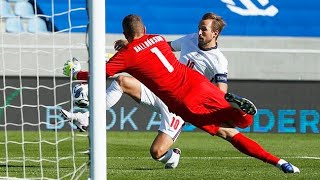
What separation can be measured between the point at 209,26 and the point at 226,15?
33.4 ft

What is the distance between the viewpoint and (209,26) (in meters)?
9.61

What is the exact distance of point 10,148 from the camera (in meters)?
12.6

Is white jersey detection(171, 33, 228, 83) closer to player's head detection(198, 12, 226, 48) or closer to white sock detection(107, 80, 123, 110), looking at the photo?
player's head detection(198, 12, 226, 48)

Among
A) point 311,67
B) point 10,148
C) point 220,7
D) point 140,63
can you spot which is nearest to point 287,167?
point 140,63

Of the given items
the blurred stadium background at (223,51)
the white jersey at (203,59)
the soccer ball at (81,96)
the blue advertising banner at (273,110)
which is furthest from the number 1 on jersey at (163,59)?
the blue advertising banner at (273,110)

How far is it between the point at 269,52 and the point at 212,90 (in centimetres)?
995

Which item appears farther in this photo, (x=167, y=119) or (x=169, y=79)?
(x=167, y=119)

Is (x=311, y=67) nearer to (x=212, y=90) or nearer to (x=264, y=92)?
(x=264, y=92)

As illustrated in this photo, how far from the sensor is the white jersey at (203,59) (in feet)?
32.7

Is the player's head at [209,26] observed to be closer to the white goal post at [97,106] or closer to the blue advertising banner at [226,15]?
the white goal post at [97,106]

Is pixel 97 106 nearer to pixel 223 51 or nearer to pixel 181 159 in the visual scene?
pixel 181 159

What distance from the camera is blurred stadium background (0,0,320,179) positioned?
1605 cm

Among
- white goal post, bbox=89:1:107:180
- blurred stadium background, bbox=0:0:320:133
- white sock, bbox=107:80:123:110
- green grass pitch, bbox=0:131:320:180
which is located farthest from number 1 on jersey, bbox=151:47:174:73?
blurred stadium background, bbox=0:0:320:133

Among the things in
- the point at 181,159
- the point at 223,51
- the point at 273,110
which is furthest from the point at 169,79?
the point at 223,51
